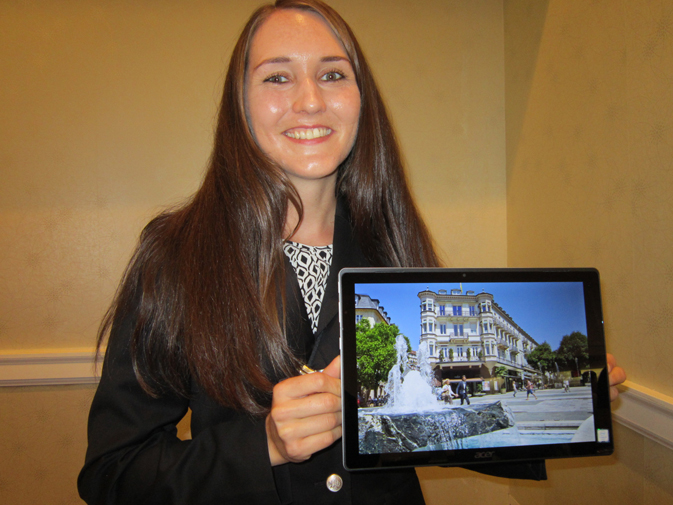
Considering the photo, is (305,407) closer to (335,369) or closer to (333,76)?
(335,369)

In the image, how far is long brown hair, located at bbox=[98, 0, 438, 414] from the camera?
740 mm

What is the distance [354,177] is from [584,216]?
101cm

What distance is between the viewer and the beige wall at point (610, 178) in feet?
3.98

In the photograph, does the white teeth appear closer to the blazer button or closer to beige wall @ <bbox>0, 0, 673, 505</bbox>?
the blazer button

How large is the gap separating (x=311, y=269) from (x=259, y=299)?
176 millimetres

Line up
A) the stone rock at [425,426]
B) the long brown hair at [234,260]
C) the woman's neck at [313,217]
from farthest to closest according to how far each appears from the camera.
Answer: the woman's neck at [313,217] → the long brown hair at [234,260] → the stone rock at [425,426]

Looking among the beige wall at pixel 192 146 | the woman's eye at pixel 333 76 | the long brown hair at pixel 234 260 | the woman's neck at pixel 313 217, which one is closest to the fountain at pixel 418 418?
the long brown hair at pixel 234 260

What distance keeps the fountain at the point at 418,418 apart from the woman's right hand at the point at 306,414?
2.0 inches

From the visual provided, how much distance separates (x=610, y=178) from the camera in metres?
1.40

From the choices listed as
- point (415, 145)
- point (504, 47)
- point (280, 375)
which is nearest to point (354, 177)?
point (280, 375)

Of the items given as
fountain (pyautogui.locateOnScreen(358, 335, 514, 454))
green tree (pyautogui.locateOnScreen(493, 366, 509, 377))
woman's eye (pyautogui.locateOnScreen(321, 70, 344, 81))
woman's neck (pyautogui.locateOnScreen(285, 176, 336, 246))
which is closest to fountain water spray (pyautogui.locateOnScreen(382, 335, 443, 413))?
fountain (pyautogui.locateOnScreen(358, 335, 514, 454))

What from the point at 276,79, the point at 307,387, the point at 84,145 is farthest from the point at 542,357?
the point at 84,145

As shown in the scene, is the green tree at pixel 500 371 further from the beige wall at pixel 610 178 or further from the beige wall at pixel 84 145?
the beige wall at pixel 84 145

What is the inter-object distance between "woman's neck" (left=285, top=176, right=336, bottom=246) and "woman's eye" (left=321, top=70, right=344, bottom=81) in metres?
0.23
